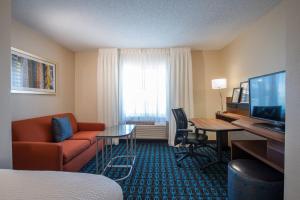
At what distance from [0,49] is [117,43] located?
2.63 m

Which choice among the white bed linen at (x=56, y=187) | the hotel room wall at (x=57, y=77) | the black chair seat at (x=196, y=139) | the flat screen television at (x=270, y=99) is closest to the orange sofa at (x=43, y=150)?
the hotel room wall at (x=57, y=77)

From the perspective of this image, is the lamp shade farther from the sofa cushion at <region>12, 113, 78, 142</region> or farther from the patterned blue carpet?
the sofa cushion at <region>12, 113, 78, 142</region>

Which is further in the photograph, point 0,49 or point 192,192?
point 192,192

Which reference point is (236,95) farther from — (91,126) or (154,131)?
(91,126)

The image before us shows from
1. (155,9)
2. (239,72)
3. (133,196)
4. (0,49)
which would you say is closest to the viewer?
(0,49)

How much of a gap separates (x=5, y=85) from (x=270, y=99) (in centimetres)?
266

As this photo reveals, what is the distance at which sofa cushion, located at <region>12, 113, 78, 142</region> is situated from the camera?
237cm

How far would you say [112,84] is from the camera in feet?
14.1

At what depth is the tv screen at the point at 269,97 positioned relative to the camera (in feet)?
5.53

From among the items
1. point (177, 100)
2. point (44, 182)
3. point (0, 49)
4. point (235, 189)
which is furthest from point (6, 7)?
point (177, 100)

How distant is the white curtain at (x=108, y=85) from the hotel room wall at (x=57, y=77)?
0.74 meters

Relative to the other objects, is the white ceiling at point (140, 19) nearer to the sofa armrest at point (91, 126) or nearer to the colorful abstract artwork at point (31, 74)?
the colorful abstract artwork at point (31, 74)

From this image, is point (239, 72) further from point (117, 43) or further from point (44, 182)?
point (44, 182)

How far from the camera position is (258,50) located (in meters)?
2.76
